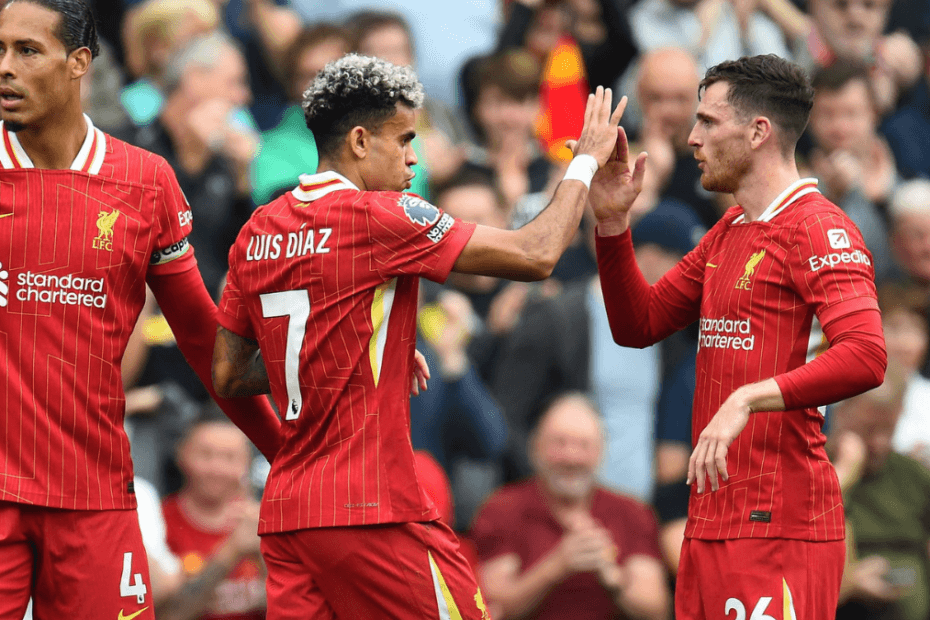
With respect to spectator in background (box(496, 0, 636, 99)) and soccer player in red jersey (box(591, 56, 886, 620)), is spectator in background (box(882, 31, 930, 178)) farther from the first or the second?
soccer player in red jersey (box(591, 56, 886, 620))

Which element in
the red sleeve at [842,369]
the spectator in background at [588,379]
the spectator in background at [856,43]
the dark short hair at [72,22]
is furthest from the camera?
the spectator in background at [856,43]

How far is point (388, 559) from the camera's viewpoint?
4207 mm

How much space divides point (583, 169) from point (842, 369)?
111 centimetres

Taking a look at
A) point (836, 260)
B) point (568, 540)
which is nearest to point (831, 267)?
point (836, 260)

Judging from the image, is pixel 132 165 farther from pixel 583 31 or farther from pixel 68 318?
pixel 583 31

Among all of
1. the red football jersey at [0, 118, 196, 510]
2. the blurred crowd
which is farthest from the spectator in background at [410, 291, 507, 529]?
the red football jersey at [0, 118, 196, 510]

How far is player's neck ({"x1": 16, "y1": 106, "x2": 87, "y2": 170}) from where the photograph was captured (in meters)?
4.35

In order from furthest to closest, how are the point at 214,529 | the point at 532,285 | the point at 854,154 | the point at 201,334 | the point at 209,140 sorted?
the point at 854,154 < the point at 532,285 < the point at 209,140 < the point at 214,529 < the point at 201,334

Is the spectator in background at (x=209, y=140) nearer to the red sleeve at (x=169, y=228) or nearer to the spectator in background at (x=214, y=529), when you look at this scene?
the spectator in background at (x=214, y=529)

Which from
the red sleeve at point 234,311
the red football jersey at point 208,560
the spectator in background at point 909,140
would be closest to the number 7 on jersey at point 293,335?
the red sleeve at point 234,311

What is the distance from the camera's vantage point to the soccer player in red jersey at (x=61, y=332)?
13.9ft

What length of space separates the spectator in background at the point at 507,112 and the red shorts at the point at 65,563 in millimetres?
5239

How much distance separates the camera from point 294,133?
27.1ft

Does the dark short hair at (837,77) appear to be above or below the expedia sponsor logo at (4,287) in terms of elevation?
above
